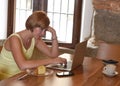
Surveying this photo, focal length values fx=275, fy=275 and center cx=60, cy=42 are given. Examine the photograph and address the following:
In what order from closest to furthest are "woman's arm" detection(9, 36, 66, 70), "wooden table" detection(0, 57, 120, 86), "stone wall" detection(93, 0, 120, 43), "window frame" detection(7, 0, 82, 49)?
"wooden table" detection(0, 57, 120, 86), "woman's arm" detection(9, 36, 66, 70), "stone wall" detection(93, 0, 120, 43), "window frame" detection(7, 0, 82, 49)

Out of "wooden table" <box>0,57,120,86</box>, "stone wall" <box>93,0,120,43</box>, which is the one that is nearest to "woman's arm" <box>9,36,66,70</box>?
"wooden table" <box>0,57,120,86</box>

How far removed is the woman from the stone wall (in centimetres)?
123

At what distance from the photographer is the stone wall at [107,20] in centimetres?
340

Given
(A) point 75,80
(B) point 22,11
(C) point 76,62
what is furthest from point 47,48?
(B) point 22,11

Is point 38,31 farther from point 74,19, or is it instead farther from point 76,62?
point 74,19

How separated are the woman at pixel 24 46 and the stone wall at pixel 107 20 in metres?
1.23

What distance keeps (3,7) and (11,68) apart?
1788mm

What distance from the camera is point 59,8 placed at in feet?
12.3

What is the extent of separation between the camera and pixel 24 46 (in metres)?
2.34

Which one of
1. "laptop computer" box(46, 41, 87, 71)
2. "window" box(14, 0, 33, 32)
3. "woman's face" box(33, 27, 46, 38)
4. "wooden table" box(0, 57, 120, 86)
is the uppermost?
"window" box(14, 0, 33, 32)

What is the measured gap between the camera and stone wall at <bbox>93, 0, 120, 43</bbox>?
3.40 meters

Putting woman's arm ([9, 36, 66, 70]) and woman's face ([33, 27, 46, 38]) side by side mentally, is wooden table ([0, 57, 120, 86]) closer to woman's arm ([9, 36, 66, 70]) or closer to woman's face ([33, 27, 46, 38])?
woman's arm ([9, 36, 66, 70])

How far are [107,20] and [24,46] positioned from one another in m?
1.48

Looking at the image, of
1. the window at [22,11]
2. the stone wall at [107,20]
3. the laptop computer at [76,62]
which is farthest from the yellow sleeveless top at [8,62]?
the window at [22,11]
